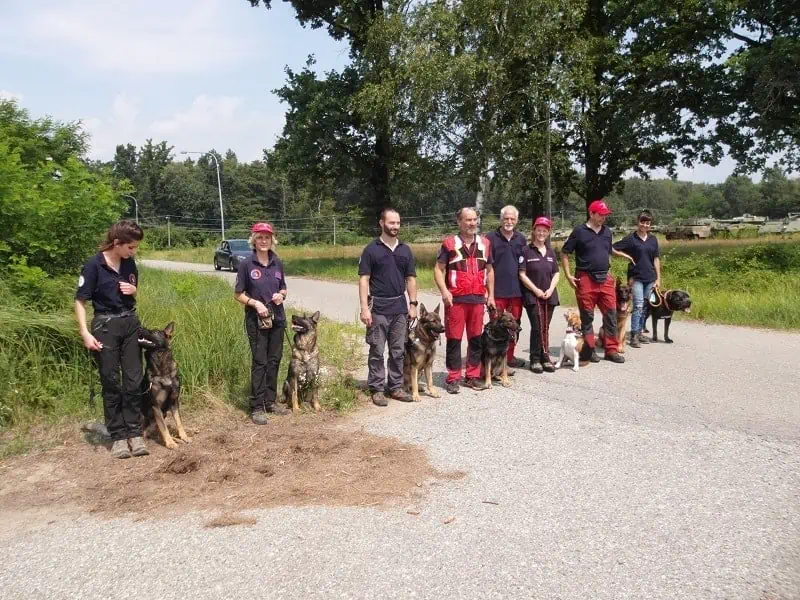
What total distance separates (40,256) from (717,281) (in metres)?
14.7

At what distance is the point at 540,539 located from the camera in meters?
3.61

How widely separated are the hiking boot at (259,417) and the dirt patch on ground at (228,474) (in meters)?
0.15

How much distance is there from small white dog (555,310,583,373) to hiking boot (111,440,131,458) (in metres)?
5.33

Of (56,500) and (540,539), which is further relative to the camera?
(56,500)

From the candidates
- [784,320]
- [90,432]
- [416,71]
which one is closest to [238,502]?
[90,432]

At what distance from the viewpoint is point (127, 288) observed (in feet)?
17.3

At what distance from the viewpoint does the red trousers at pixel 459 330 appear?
6.99m

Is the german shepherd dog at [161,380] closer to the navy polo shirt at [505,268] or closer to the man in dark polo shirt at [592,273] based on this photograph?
the navy polo shirt at [505,268]

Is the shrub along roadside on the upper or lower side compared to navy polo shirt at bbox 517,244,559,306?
lower

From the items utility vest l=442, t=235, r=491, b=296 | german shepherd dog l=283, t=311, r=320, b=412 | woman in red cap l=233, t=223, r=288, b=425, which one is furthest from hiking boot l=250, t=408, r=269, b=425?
utility vest l=442, t=235, r=491, b=296

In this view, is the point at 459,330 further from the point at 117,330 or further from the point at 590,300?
the point at 117,330

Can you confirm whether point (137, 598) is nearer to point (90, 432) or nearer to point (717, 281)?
point (90, 432)

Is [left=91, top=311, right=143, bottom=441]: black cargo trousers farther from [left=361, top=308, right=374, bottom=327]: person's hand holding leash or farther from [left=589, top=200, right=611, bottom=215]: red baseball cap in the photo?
[left=589, top=200, right=611, bottom=215]: red baseball cap

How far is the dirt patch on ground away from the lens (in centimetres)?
430
